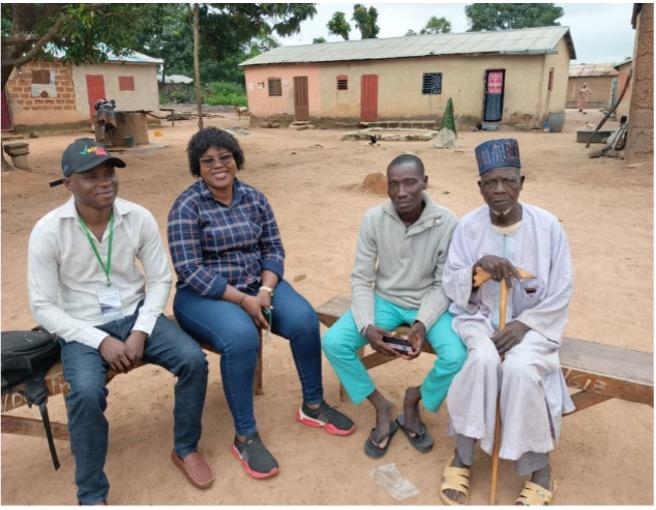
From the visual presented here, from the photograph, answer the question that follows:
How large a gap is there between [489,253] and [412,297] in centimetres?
48

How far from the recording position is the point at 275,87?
24594mm

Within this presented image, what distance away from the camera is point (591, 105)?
33.3 metres

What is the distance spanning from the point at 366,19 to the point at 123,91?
16116mm

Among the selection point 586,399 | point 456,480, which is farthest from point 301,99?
point 456,480

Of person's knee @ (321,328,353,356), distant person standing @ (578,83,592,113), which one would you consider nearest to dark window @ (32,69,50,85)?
person's knee @ (321,328,353,356)

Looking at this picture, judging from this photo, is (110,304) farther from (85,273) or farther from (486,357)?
(486,357)

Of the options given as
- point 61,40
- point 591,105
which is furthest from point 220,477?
point 591,105

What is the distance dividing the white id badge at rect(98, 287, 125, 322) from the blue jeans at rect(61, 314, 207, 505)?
33 mm

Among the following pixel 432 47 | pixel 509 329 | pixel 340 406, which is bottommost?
pixel 340 406

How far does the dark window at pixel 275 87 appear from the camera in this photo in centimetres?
2448

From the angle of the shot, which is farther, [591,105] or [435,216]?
[591,105]

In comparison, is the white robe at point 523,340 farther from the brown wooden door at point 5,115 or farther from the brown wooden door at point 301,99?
the brown wooden door at point 301,99

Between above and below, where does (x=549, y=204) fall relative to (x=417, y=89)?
below

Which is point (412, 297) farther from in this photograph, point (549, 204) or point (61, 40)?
point (61, 40)
